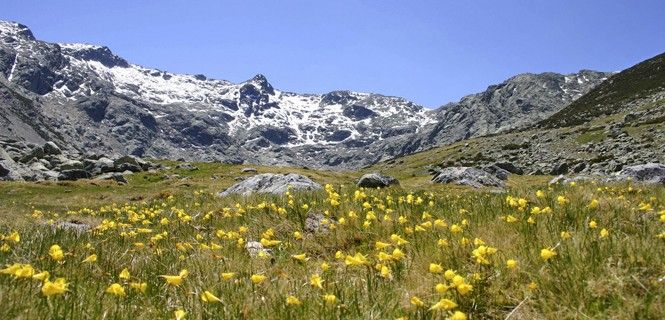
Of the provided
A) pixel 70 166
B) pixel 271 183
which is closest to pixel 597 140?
pixel 271 183

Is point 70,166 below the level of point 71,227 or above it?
above

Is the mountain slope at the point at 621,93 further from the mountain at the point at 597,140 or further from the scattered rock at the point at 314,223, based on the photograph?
the scattered rock at the point at 314,223

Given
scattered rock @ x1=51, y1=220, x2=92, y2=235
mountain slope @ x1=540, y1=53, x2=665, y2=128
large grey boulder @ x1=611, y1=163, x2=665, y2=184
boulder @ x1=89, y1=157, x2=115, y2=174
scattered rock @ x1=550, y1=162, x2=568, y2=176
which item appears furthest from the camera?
mountain slope @ x1=540, y1=53, x2=665, y2=128

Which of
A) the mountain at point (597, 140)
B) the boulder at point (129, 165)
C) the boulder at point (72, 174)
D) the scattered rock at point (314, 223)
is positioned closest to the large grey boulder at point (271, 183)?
the scattered rock at point (314, 223)

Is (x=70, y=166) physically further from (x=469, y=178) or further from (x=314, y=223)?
(x=314, y=223)

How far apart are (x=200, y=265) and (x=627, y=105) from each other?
16820cm

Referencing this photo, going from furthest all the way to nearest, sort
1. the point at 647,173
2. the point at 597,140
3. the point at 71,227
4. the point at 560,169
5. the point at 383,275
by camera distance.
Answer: the point at 597,140 < the point at 560,169 < the point at 647,173 < the point at 71,227 < the point at 383,275

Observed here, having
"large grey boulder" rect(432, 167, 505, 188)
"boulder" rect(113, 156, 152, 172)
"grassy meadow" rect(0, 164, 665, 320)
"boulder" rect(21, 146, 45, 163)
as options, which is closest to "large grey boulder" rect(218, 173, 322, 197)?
"grassy meadow" rect(0, 164, 665, 320)

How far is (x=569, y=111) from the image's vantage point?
181 metres

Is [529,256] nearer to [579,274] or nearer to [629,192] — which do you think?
[579,274]

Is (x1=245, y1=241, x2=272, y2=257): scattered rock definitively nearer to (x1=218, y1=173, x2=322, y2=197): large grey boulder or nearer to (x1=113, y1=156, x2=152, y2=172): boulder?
(x1=218, y1=173, x2=322, y2=197): large grey boulder

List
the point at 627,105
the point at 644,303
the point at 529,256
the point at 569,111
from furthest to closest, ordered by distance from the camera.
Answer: the point at 569,111 → the point at 627,105 → the point at 529,256 → the point at 644,303

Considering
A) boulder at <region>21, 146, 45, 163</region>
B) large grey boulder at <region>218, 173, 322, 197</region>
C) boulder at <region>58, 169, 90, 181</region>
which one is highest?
boulder at <region>21, 146, 45, 163</region>

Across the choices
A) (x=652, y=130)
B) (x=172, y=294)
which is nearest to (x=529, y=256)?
(x=172, y=294)
